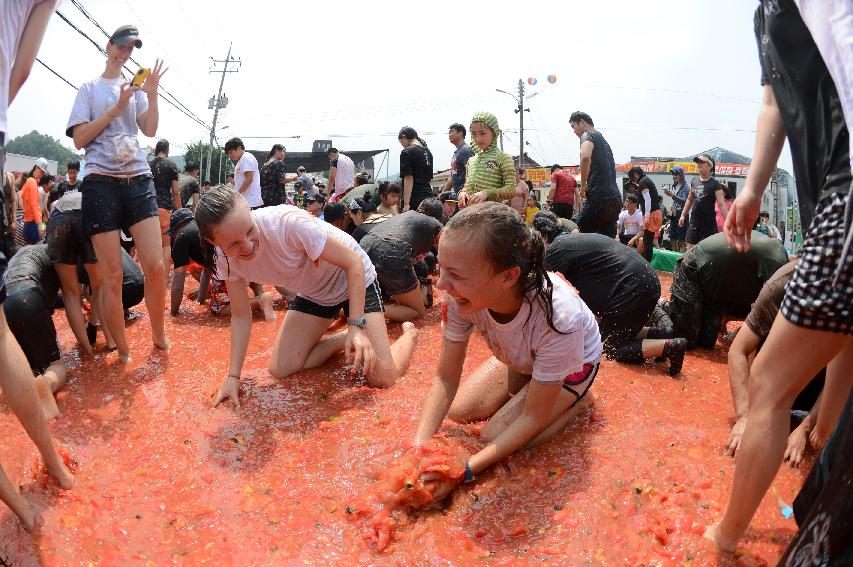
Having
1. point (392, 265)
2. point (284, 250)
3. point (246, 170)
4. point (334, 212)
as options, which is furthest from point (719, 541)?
point (246, 170)

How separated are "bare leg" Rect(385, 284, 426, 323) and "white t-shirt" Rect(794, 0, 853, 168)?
377 centimetres

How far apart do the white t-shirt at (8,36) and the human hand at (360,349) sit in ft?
6.02

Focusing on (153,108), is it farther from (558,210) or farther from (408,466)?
(558,210)

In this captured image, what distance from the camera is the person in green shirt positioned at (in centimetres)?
593

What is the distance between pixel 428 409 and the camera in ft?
8.77

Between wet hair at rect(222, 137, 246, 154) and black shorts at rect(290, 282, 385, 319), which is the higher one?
wet hair at rect(222, 137, 246, 154)

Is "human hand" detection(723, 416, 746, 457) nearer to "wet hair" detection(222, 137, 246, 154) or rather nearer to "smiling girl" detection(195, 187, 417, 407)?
"smiling girl" detection(195, 187, 417, 407)

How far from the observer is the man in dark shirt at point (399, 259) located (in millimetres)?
4895

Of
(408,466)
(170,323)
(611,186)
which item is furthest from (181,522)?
(611,186)

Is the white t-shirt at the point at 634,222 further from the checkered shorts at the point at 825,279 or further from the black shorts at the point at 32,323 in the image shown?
the checkered shorts at the point at 825,279

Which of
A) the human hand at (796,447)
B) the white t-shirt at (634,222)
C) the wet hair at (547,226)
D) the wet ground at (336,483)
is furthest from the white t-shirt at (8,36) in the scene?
the white t-shirt at (634,222)

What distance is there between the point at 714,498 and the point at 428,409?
1.18m

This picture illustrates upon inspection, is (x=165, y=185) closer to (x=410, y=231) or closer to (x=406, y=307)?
(x=410, y=231)

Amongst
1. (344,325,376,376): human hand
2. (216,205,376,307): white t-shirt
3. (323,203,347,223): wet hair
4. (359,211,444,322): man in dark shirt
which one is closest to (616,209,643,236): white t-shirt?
(323,203,347,223): wet hair
